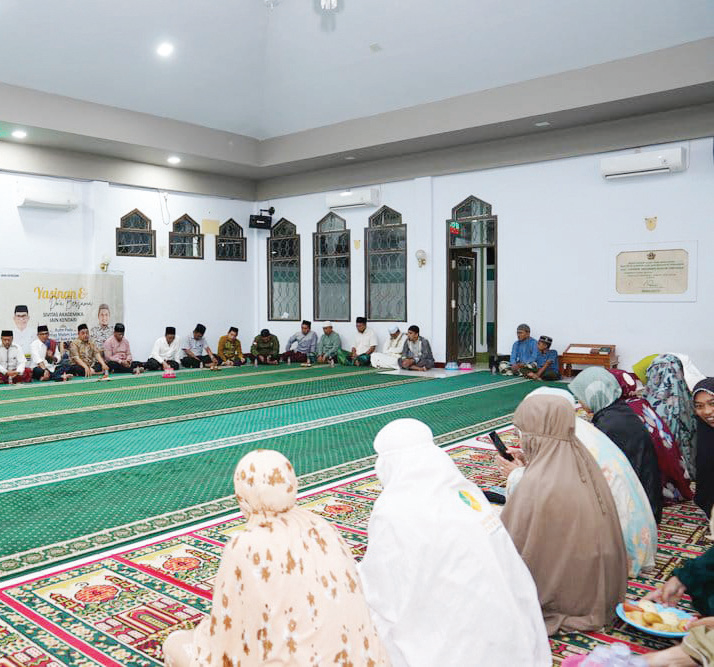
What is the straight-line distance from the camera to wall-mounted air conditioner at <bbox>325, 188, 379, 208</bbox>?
9.19 meters

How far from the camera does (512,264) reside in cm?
822

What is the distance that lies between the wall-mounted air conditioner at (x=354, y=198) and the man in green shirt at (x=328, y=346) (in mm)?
1630

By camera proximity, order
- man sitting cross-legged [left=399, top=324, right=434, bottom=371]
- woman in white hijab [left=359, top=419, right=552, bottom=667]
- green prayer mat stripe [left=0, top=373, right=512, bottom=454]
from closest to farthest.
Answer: woman in white hijab [left=359, top=419, right=552, bottom=667] → green prayer mat stripe [left=0, top=373, right=512, bottom=454] → man sitting cross-legged [left=399, top=324, right=434, bottom=371]

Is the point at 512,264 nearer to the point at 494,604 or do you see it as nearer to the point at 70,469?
the point at 70,469

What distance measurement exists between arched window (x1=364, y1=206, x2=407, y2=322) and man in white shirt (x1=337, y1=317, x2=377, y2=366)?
0.24 metres

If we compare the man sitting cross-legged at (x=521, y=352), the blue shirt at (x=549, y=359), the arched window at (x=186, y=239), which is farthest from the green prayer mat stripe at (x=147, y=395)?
the arched window at (x=186, y=239)

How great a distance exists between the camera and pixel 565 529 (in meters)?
1.94

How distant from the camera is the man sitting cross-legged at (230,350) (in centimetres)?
948

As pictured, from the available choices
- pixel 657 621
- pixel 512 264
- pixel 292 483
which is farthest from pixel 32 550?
pixel 512 264

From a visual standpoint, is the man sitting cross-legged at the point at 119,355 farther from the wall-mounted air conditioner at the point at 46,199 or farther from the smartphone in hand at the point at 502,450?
the smartphone in hand at the point at 502,450

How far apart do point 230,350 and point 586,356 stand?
4591 mm

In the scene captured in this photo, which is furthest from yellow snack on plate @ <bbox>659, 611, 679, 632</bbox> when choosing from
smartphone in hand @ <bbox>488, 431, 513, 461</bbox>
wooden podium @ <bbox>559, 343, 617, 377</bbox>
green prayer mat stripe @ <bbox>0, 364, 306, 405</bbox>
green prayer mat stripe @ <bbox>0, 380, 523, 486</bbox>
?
green prayer mat stripe @ <bbox>0, 364, 306, 405</bbox>

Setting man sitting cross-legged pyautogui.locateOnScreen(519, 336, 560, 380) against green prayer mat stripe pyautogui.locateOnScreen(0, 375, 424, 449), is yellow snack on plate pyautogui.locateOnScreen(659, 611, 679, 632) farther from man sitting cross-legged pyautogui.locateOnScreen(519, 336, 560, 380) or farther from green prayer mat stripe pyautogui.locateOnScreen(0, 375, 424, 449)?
man sitting cross-legged pyautogui.locateOnScreen(519, 336, 560, 380)

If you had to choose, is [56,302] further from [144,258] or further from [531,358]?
A: [531,358]
